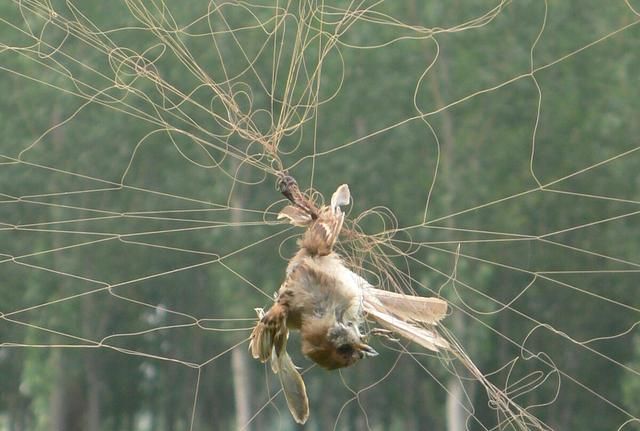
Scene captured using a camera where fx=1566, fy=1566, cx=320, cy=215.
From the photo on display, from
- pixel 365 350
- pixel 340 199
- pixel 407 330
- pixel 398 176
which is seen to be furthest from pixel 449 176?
pixel 365 350

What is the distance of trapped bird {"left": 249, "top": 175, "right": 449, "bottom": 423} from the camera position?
3377 mm

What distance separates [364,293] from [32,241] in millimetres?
25078

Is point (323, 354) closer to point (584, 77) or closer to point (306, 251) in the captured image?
point (306, 251)

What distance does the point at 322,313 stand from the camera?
3377 mm

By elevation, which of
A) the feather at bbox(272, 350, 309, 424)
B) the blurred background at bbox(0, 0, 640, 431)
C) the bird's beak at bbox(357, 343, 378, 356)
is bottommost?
the blurred background at bbox(0, 0, 640, 431)

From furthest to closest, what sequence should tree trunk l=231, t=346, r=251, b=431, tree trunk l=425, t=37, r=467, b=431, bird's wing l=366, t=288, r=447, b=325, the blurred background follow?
1. tree trunk l=231, t=346, r=251, b=431
2. tree trunk l=425, t=37, r=467, b=431
3. the blurred background
4. bird's wing l=366, t=288, r=447, b=325

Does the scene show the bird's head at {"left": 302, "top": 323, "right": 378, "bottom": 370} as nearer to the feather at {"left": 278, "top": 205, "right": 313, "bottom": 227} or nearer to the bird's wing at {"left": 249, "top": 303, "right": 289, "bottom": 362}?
the bird's wing at {"left": 249, "top": 303, "right": 289, "bottom": 362}

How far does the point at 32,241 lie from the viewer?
2806cm

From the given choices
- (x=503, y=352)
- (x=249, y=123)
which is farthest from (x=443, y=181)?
(x=249, y=123)

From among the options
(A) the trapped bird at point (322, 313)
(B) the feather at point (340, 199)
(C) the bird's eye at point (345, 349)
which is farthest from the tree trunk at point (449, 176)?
(C) the bird's eye at point (345, 349)

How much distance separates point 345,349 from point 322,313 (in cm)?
9

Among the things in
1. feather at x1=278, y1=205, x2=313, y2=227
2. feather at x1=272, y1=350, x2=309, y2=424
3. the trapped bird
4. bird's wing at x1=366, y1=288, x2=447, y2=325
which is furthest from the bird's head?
feather at x1=278, y1=205, x2=313, y2=227

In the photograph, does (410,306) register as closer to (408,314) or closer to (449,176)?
(408,314)

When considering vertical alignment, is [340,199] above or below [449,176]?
above
